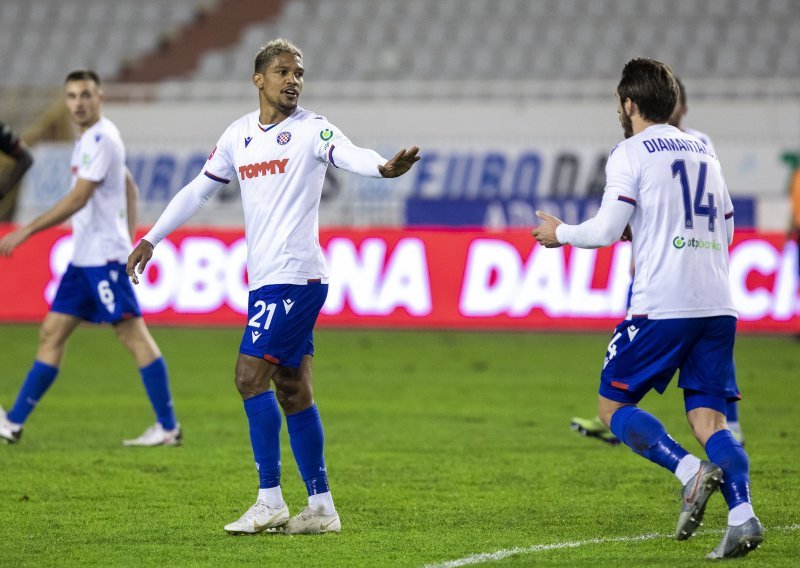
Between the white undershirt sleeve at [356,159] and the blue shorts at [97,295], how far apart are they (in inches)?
127

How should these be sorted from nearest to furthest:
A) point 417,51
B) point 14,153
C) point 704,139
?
point 704,139, point 14,153, point 417,51

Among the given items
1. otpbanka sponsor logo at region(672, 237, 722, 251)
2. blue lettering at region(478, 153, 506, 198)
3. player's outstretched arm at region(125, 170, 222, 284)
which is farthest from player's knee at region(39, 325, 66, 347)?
blue lettering at region(478, 153, 506, 198)

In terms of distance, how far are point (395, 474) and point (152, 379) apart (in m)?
1.94

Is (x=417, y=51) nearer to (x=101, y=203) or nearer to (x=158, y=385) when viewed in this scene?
(x=101, y=203)

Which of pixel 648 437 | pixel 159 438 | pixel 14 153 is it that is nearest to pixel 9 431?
pixel 159 438

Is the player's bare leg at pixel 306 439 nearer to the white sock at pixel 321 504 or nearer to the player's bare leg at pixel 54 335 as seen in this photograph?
the white sock at pixel 321 504

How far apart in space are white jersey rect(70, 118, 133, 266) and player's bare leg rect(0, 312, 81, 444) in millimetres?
416

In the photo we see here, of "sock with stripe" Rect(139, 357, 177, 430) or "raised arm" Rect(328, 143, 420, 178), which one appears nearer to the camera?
"raised arm" Rect(328, 143, 420, 178)

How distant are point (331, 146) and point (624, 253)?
10.4m

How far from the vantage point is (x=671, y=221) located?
17.9ft

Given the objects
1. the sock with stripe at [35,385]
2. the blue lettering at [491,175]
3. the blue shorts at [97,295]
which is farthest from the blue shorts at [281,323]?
the blue lettering at [491,175]

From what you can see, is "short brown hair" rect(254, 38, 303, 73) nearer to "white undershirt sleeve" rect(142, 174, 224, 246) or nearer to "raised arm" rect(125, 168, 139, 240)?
"white undershirt sleeve" rect(142, 174, 224, 246)

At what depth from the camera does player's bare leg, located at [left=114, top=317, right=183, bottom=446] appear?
8.84m

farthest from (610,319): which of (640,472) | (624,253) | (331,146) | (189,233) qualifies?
(331,146)
